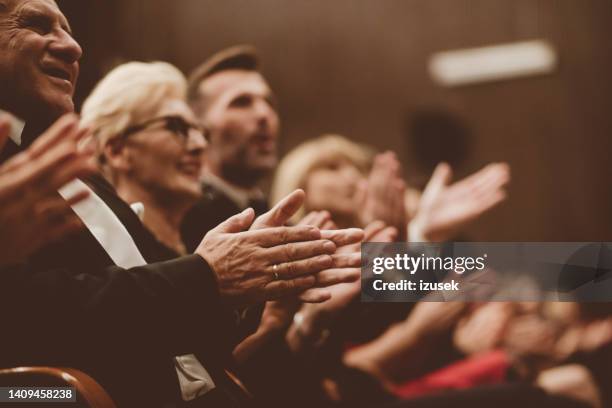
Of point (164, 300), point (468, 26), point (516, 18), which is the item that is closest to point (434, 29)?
point (468, 26)

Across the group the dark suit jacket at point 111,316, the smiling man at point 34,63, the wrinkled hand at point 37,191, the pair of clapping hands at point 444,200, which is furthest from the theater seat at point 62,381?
the pair of clapping hands at point 444,200

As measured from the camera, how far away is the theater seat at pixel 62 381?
86 centimetres

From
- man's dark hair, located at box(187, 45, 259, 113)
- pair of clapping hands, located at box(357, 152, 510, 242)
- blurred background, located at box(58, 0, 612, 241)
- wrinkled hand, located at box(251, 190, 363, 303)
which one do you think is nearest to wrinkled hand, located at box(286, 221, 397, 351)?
wrinkled hand, located at box(251, 190, 363, 303)

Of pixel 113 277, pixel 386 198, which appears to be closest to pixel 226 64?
pixel 386 198

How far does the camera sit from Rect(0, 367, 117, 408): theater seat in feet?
2.84

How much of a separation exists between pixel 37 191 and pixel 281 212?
15.1 inches

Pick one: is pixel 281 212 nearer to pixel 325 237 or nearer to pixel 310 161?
pixel 325 237

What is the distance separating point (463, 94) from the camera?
4.27m

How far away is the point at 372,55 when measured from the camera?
4.22m

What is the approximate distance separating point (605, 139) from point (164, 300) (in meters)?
3.59

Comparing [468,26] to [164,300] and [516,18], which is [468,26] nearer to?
[516,18]

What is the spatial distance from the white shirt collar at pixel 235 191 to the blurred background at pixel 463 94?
1928mm

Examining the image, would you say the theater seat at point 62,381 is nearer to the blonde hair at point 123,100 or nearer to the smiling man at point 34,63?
the smiling man at point 34,63

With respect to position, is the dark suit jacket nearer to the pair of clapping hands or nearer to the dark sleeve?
the dark sleeve
